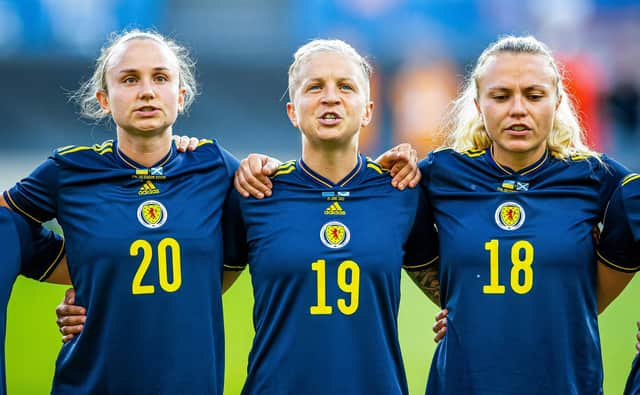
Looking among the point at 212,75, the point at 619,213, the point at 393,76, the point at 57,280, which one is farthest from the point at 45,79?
the point at 619,213

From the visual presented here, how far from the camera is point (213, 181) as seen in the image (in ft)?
11.0

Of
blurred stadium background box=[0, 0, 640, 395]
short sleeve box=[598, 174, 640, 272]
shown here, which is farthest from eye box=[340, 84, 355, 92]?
blurred stadium background box=[0, 0, 640, 395]

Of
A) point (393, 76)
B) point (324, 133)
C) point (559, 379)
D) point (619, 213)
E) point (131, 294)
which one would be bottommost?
point (559, 379)

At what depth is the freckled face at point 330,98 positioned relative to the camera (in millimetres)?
3180

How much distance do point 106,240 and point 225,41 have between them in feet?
39.7

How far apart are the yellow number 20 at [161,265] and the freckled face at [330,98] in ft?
1.94

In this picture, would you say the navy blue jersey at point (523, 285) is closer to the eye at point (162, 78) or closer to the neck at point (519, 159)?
the neck at point (519, 159)

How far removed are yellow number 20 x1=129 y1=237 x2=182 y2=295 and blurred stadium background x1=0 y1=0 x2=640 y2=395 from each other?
9.94m

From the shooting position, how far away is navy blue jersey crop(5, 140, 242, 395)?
3084mm

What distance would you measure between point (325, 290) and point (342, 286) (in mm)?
56

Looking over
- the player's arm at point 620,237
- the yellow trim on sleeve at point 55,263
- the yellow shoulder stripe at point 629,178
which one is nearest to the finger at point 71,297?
the yellow trim on sleeve at point 55,263

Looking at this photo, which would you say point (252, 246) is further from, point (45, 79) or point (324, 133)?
point (45, 79)

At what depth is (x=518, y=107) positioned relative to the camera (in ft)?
10.3

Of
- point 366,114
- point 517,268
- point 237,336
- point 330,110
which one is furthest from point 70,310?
point 237,336
